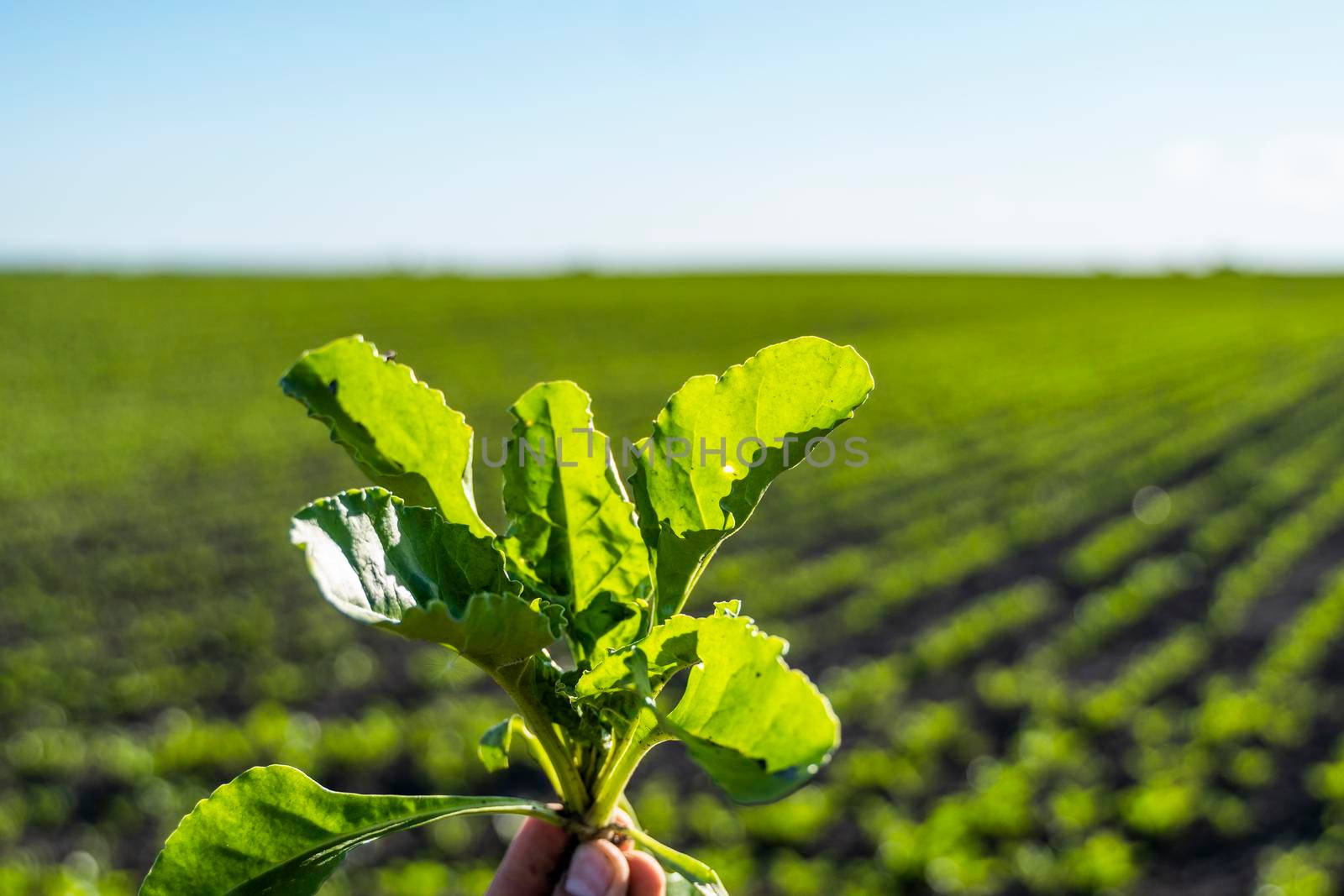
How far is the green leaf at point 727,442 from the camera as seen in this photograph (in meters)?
1.05

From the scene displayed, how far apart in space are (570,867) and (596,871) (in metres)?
0.04

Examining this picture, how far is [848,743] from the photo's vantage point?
669cm

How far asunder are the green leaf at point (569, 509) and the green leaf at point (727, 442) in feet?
0.21

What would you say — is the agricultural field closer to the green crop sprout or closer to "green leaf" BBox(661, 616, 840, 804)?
→ the green crop sprout

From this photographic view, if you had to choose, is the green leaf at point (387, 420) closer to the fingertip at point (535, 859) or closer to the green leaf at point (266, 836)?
the green leaf at point (266, 836)

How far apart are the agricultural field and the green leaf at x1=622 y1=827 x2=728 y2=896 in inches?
12.7

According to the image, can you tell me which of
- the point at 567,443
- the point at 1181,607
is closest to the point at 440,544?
the point at 567,443

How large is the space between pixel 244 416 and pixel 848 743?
15.3 m

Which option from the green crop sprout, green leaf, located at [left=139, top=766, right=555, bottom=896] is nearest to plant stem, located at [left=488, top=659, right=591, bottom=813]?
the green crop sprout

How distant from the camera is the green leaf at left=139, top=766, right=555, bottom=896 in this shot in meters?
1.01

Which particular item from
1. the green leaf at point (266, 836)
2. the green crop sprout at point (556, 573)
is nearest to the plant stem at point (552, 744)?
the green crop sprout at point (556, 573)

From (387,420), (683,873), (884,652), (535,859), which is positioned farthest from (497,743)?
(884,652)

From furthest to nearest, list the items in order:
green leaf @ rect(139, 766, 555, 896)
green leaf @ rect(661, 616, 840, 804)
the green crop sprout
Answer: green leaf @ rect(139, 766, 555, 896) → the green crop sprout → green leaf @ rect(661, 616, 840, 804)

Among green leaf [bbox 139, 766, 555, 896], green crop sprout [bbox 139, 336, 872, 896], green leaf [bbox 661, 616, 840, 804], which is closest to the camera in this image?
green leaf [bbox 661, 616, 840, 804]
